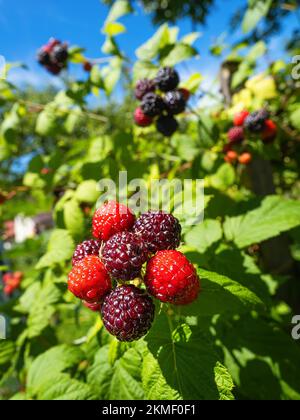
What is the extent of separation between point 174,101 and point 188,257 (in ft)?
3.41

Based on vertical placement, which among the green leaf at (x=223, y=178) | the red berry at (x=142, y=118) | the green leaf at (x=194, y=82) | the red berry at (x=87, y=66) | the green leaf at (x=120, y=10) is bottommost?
the green leaf at (x=223, y=178)

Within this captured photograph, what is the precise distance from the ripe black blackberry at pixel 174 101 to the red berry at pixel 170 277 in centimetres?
128

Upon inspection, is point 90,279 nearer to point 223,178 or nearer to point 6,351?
point 6,351

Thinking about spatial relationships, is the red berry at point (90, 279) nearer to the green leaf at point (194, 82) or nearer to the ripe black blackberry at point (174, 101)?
the ripe black blackberry at point (174, 101)

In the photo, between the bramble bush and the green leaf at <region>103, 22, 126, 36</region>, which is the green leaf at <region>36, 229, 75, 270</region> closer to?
the bramble bush

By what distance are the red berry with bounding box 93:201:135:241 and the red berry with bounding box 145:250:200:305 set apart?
199 mm

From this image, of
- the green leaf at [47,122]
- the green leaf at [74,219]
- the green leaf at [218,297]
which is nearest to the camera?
the green leaf at [218,297]

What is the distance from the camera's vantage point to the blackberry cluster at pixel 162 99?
204 centimetres

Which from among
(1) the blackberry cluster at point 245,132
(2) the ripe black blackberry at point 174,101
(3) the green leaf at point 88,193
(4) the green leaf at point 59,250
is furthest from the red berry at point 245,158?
(4) the green leaf at point 59,250

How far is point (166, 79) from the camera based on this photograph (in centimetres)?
203

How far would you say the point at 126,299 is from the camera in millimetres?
977

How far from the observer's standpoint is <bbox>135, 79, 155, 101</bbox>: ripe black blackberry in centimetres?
209
